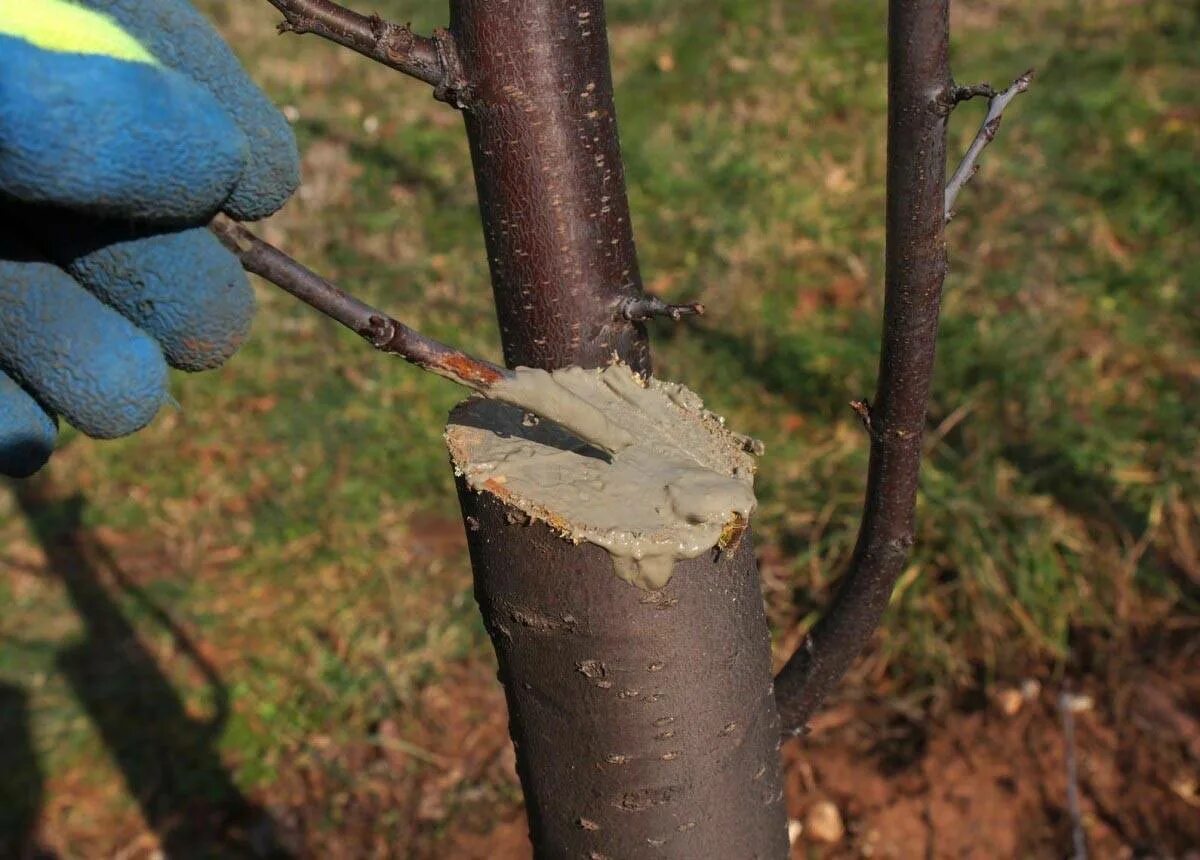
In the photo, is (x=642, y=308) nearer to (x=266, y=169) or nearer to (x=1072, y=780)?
(x=266, y=169)

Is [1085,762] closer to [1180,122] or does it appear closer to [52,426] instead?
[52,426]

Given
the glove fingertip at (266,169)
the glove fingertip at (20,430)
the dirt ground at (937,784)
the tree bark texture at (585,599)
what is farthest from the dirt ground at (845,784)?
the glove fingertip at (266,169)

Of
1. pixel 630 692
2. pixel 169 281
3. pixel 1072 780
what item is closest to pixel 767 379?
pixel 1072 780

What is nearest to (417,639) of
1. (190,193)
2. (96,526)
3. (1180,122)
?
(96,526)

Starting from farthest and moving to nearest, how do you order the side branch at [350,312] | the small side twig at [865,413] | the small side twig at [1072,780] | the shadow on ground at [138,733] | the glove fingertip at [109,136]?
the shadow on ground at [138,733] < the small side twig at [1072,780] < the small side twig at [865,413] < the side branch at [350,312] < the glove fingertip at [109,136]

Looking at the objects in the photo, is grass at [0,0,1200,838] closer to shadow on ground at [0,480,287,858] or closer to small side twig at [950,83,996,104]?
shadow on ground at [0,480,287,858]

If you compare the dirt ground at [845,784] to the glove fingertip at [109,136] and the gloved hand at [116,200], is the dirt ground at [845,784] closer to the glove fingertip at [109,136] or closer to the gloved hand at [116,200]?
the gloved hand at [116,200]
